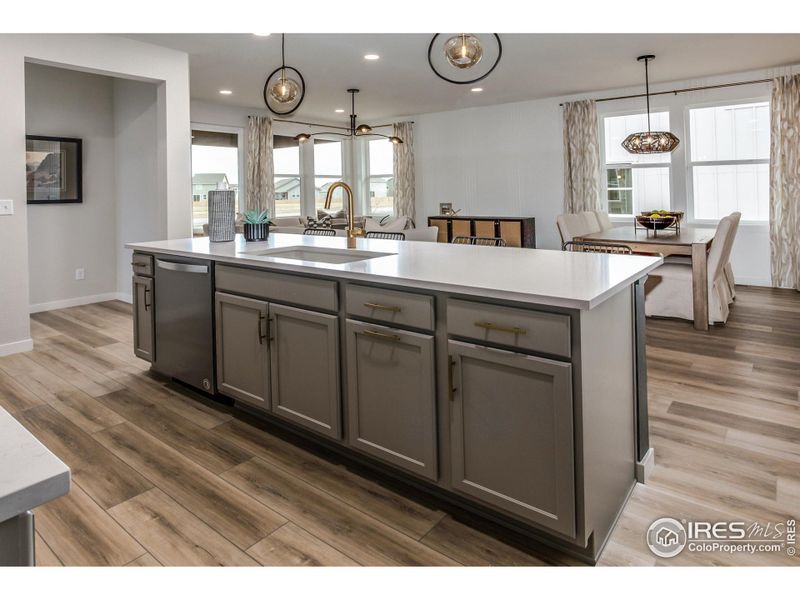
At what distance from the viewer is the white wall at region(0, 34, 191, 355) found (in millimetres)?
4008

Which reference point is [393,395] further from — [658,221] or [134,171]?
[134,171]

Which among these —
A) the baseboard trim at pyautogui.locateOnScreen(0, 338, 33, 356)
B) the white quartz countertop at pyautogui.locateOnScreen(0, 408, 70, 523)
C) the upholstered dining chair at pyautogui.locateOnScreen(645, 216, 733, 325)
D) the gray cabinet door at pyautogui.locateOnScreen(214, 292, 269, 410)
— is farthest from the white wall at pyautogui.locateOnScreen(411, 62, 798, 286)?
the white quartz countertop at pyautogui.locateOnScreen(0, 408, 70, 523)

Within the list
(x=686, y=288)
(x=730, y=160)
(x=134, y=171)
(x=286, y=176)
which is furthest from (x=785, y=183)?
(x=134, y=171)

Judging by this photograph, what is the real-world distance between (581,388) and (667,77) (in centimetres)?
647

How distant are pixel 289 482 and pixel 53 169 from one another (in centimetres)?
502

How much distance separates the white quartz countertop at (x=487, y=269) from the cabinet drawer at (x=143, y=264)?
30 cm

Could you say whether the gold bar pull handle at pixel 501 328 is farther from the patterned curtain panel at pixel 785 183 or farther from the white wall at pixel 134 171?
the patterned curtain panel at pixel 785 183

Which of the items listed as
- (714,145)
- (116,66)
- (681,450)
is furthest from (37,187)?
(714,145)

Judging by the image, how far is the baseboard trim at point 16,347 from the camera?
406 cm

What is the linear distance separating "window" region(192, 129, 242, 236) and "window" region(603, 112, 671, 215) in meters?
5.38

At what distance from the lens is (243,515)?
1.94 metres

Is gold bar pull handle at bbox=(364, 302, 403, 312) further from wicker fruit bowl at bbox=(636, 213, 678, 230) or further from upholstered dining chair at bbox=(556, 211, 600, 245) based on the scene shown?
wicker fruit bowl at bbox=(636, 213, 678, 230)

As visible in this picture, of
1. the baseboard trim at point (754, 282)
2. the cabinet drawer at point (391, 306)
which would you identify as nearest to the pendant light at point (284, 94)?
the cabinet drawer at point (391, 306)

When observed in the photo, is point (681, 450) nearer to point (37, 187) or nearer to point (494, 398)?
point (494, 398)
